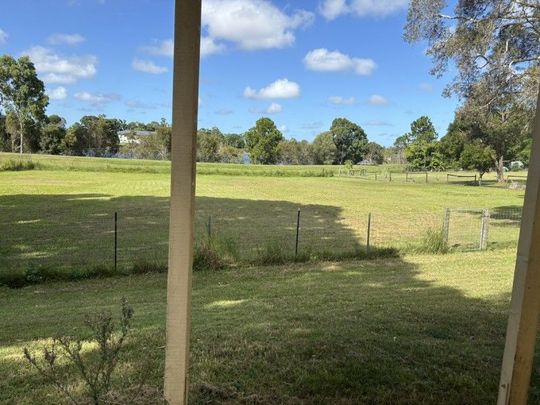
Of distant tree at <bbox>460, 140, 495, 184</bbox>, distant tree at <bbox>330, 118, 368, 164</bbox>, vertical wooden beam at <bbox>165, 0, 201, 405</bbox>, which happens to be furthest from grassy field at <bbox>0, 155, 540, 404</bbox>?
distant tree at <bbox>460, 140, 495, 184</bbox>

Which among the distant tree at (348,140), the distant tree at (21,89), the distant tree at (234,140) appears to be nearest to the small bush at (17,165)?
the distant tree at (21,89)

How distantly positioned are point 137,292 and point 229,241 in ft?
9.77

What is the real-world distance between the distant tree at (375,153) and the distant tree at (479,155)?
518 inches

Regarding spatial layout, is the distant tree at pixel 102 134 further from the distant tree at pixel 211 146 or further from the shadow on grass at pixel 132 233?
the shadow on grass at pixel 132 233

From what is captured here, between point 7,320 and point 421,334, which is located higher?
point 421,334

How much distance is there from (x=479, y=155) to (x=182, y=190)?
5573 cm

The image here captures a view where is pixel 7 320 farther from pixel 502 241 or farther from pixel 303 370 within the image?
pixel 502 241

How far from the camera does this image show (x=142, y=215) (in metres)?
18.6

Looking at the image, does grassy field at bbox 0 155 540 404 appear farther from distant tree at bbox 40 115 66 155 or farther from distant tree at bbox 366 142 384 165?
distant tree at bbox 366 142 384 165

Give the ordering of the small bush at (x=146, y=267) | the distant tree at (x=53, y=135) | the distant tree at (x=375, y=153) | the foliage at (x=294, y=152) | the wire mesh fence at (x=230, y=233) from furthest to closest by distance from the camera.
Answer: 1. the distant tree at (x=375, y=153)
2. the foliage at (x=294, y=152)
3. the distant tree at (x=53, y=135)
4. the wire mesh fence at (x=230, y=233)
5. the small bush at (x=146, y=267)

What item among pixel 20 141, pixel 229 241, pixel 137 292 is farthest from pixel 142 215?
pixel 20 141

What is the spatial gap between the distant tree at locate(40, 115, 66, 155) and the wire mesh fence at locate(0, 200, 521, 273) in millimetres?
38264

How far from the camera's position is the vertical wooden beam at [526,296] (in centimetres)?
192

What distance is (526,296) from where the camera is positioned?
1.94 m
